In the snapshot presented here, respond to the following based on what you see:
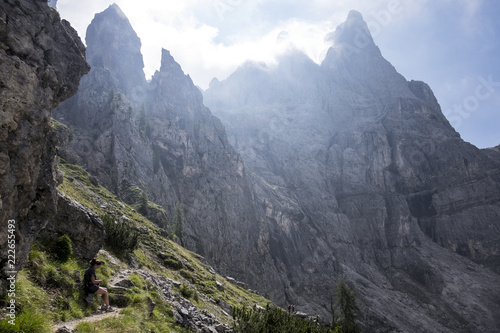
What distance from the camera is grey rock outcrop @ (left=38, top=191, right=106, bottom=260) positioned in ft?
54.7

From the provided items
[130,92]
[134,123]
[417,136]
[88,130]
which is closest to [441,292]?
[417,136]

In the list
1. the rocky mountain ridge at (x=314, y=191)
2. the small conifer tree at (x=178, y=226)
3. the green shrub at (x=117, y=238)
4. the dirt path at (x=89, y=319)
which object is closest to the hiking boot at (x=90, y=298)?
the dirt path at (x=89, y=319)

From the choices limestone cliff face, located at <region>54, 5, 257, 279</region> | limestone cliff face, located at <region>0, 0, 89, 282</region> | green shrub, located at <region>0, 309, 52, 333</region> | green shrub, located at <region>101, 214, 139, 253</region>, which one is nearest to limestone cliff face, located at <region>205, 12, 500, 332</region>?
limestone cliff face, located at <region>54, 5, 257, 279</region>

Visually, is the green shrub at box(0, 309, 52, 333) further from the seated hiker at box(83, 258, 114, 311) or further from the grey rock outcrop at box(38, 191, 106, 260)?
the grey rock outcrop at box(38, 191, 106, 260)

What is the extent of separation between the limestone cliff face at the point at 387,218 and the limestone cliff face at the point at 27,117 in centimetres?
9731

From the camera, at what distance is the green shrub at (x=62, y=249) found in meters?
15.1

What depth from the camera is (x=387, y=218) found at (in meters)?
150

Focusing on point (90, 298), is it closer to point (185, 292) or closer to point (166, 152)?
point (185, 292)

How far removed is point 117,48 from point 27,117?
19721 centimetres

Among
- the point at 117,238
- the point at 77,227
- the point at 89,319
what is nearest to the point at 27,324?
the point at 89,319

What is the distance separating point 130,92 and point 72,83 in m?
161

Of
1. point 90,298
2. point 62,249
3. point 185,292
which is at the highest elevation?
point 62,249

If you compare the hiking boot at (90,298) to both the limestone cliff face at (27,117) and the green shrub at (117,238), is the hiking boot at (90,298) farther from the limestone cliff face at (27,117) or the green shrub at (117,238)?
the green shrub at (117,238)

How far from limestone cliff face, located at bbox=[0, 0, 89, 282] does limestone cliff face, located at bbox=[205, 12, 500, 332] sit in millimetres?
97312
